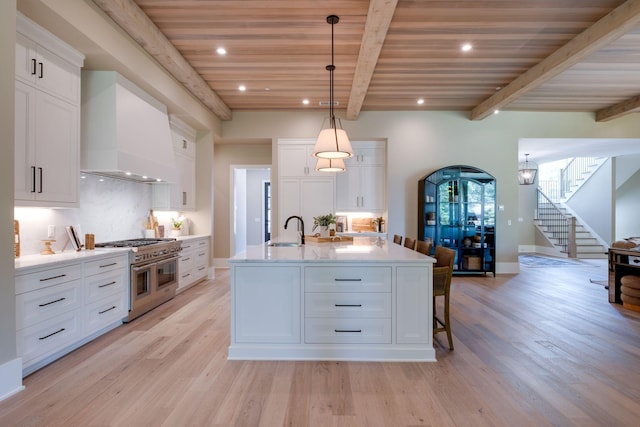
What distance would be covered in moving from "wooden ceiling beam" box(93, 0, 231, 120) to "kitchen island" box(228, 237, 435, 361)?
8.41ft

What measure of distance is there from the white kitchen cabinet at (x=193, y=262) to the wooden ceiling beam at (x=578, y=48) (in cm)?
547

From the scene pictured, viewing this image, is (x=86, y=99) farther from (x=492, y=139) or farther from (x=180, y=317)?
(x=492, y=139)

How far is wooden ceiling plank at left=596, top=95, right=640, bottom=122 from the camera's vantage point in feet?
19.5

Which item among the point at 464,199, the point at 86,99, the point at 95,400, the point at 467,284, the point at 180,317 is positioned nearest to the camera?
the point at 95,400

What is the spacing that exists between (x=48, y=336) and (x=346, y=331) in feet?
7.64

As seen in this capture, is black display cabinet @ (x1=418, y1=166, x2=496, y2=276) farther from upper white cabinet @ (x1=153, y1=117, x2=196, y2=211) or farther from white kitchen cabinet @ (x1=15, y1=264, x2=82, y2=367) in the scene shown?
white kitchen cabinet @ (x1=15, y1=264, x2=82, y2=367)

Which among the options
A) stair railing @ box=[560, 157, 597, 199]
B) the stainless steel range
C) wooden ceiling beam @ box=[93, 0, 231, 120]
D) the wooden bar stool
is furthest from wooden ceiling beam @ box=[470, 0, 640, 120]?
stair railing @ box=[560, 157, 597, 199]

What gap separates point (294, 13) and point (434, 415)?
142 inches

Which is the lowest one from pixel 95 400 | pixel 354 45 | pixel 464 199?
pixel 95 400

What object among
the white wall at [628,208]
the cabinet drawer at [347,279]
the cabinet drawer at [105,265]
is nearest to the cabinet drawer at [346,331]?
the cabinet drawer at [347,279]

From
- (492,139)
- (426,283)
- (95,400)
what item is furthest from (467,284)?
(95,400)

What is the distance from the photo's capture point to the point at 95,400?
2205 millimetres

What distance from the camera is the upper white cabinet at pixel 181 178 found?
5.27 m

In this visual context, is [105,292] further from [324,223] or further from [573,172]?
[573,172]
